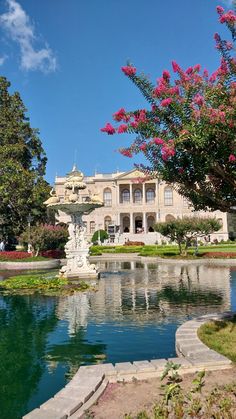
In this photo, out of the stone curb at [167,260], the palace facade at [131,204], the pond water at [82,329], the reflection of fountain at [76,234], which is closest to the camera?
the pond water at [82,329]

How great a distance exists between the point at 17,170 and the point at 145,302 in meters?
23.9

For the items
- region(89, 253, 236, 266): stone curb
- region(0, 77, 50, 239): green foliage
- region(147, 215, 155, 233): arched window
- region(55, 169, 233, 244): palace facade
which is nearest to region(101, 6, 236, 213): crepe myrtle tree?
region(89, 253, 236, 266): stone curb

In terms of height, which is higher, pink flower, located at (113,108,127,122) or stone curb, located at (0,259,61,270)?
pink flower, located at (113,108,127,122)

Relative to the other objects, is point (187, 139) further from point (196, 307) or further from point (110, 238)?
point (110, 238)

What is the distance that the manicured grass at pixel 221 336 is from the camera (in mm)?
6612

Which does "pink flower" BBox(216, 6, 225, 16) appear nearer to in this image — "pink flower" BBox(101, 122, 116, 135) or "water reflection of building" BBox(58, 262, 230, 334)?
"pink flower" BBox(101, 122, 116, 135)

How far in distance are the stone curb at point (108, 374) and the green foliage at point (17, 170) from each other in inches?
1129

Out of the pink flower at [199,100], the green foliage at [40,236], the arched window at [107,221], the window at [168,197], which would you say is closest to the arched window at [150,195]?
the window at [168,197]

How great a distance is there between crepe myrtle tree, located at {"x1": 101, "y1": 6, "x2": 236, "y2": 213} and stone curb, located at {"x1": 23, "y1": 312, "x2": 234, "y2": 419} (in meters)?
2.67

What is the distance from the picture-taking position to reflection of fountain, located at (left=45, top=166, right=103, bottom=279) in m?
18.8

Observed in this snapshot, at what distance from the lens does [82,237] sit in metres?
19.3

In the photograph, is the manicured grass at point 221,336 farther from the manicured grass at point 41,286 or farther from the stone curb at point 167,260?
the stone curb at point 167,260

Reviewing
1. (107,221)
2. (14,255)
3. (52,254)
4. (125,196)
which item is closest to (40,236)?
(14,255)

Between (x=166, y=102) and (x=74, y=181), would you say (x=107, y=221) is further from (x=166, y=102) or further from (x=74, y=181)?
(x=166, y=102)
